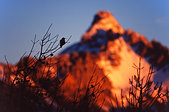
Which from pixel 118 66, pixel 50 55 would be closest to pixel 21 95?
pixel 50 55

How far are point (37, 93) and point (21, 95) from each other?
551 mm

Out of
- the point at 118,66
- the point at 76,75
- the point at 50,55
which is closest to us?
the point at 50,55

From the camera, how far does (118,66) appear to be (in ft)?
617

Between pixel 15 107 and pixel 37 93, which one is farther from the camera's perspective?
pixel 37 93

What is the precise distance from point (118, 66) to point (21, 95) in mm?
184804

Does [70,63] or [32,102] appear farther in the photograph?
[70,63]

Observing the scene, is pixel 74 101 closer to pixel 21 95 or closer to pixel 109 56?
pixel 21 95

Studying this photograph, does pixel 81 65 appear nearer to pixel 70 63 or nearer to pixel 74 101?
pixel 70 63

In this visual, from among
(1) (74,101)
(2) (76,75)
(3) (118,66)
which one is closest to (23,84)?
(1) (74,101)

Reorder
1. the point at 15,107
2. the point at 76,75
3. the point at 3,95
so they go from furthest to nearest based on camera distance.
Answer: the point at 76,75
the point at 3,95
the point at 15,107

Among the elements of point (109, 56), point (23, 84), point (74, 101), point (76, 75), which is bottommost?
point (74, 101)

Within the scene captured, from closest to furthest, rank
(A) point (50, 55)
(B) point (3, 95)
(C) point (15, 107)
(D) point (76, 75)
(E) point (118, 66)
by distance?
(C) point (15, 107) < (B) point (3, 95) < (A) point (50, 55) < (D) point (76, 75) < (E) point (118, 66)

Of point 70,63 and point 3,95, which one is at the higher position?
point 70,63

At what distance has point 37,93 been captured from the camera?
629cm
